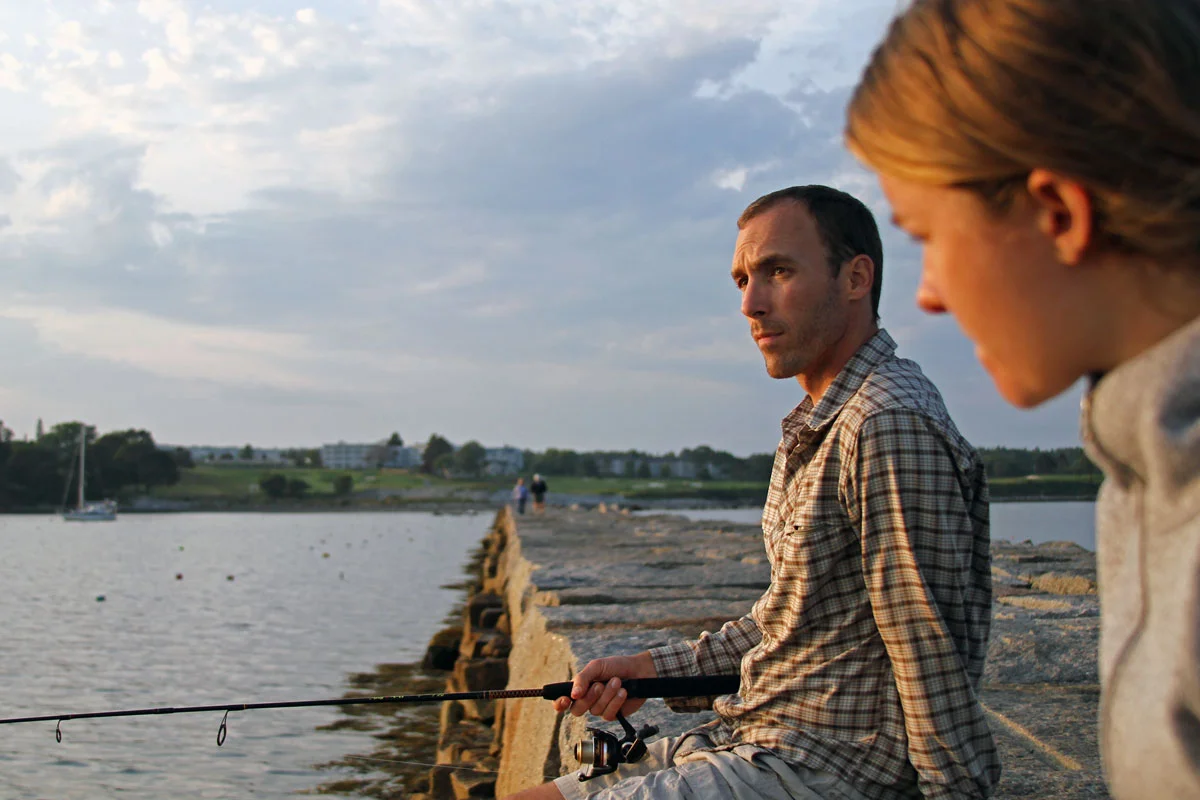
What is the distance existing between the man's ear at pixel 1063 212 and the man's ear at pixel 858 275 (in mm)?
1386

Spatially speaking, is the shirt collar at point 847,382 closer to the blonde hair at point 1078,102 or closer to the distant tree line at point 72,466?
the blonde hair at point 1078,102

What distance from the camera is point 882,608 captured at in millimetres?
1863

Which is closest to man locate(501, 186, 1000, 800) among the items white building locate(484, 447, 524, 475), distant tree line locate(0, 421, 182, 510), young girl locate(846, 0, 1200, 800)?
young girl locate(846, 0, 1200, 800)

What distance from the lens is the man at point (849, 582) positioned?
183 cm

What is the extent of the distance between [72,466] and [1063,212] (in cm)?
8393

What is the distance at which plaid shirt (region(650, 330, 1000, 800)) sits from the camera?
182 cm

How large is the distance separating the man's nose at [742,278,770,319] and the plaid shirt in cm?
27

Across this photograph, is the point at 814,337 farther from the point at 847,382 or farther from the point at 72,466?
the point at 72,466

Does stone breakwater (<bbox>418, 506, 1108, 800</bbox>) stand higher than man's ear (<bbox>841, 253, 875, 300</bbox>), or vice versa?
man's ear (<bbox>841, 253, 875, 300</bbox>)

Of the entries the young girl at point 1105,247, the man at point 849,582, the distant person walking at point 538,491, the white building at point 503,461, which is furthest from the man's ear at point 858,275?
the white building at point 503,461

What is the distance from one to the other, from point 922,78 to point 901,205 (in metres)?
0.14

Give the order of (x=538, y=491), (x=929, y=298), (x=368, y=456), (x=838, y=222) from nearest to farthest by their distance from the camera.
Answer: (x=929, y=298), (x=838, y=222), (x=538, y=491), (x=368, y=456)

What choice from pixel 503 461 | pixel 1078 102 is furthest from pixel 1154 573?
pixel 503 461

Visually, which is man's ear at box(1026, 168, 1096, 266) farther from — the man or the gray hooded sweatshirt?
the man
